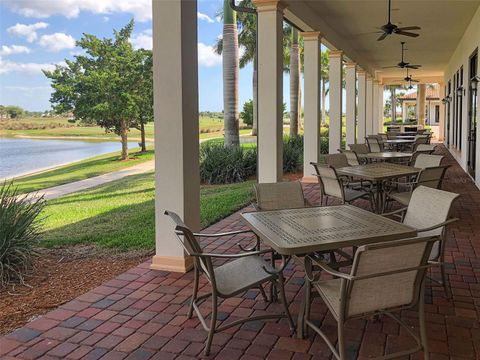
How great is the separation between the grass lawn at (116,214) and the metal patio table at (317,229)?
7.59 feet

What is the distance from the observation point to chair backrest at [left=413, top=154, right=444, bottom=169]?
5.79 meters

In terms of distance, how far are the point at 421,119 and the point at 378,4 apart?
22.9 m

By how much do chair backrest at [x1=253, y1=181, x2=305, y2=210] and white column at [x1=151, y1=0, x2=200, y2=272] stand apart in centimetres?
71

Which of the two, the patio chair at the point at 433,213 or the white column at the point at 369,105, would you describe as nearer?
the patio chair at the point at 433,213

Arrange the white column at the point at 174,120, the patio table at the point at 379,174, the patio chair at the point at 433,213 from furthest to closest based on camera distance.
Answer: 1. the patio table at the point at 379,174
2. the white column at the point at 174,120
3. the patio chair at the point at 433,213

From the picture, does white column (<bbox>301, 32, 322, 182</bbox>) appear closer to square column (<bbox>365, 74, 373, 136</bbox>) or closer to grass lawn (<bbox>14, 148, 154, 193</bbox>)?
grass lawn (<bbox>14, 148, 154, 193</bbox>)

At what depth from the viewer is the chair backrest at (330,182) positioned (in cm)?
516

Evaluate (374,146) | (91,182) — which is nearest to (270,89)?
(374,146)

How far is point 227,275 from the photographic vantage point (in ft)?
9.29

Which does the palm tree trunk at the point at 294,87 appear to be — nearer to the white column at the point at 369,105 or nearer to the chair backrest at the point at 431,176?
the white column at the point at 369,105

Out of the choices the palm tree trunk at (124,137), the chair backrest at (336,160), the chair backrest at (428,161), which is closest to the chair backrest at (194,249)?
the chair backrest at (336,160)

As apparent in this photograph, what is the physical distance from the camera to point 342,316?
2131 mm

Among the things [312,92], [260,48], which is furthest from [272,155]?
[312,92]

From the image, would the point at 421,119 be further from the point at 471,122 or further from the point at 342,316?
the point at 342,316
